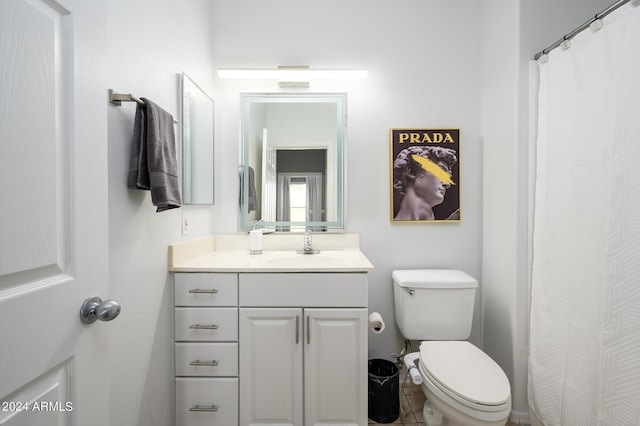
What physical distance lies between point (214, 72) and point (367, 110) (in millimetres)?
1020

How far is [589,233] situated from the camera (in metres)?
1.14

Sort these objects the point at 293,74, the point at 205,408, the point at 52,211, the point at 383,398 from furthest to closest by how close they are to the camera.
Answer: the point at 293,74 → the point at 383,398 → the point at 205,408 → the point at 52,211

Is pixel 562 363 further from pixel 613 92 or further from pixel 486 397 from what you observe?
pixel 613 92

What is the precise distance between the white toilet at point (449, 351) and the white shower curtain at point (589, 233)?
297 millimetres

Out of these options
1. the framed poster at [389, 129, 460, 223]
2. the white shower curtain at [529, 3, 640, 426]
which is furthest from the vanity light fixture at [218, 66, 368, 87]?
the white shower curtain at [529, 3, 640, 426]

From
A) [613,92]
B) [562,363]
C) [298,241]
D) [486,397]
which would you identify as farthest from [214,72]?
[562,363]

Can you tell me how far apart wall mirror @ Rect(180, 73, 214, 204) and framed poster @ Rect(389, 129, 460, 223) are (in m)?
1.15

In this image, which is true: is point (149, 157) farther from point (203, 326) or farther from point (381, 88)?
point (381, 88)

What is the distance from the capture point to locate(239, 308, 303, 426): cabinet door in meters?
1.34

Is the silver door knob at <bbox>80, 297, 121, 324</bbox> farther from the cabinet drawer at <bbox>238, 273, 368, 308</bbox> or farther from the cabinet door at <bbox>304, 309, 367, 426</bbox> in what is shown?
the cabinet door at <bbox>304, 309, 367, 426</bbox>

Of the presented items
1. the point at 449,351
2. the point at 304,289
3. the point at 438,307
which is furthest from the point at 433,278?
the point at 304,289

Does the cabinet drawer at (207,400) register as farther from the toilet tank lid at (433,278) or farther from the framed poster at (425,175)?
the framed poster at (425,175)

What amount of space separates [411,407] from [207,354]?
1.20 m

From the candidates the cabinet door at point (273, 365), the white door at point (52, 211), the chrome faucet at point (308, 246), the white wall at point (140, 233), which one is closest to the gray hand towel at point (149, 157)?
the white wall at point (140, 233)
